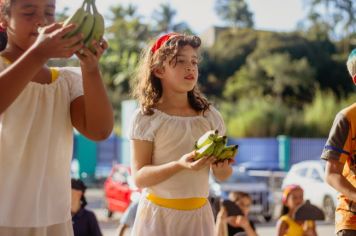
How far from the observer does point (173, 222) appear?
3600 millimetres

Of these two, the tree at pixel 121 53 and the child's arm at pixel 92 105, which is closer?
the child's arm at pixel 92 105

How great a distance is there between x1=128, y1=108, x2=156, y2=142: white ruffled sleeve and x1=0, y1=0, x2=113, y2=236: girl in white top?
0.93 meters

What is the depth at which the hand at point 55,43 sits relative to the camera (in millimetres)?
2297

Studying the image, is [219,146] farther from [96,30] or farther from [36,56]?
[36,56]

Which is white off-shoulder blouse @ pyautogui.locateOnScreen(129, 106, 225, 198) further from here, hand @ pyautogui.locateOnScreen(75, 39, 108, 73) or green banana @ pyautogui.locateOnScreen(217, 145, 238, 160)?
hand @ pyautogui.locateOnScreen(75, 39, 108, 73)

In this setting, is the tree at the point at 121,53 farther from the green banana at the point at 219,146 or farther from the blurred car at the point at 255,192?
the green banana at the point at 219,146

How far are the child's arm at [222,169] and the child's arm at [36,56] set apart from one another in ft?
3.78

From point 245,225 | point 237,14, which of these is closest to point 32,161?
point 245,225

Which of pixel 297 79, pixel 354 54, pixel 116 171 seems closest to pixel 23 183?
pixel 354 54

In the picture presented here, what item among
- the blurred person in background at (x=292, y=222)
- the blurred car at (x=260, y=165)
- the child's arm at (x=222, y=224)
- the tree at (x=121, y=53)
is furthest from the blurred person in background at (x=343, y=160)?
the tree at (x=121, y=53)

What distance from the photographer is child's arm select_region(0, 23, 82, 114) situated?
2.30m

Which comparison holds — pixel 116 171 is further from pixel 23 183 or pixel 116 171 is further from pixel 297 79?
pixel 297 79

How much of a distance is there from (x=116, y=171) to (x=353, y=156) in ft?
42.6

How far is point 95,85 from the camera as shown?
2.62 meters
